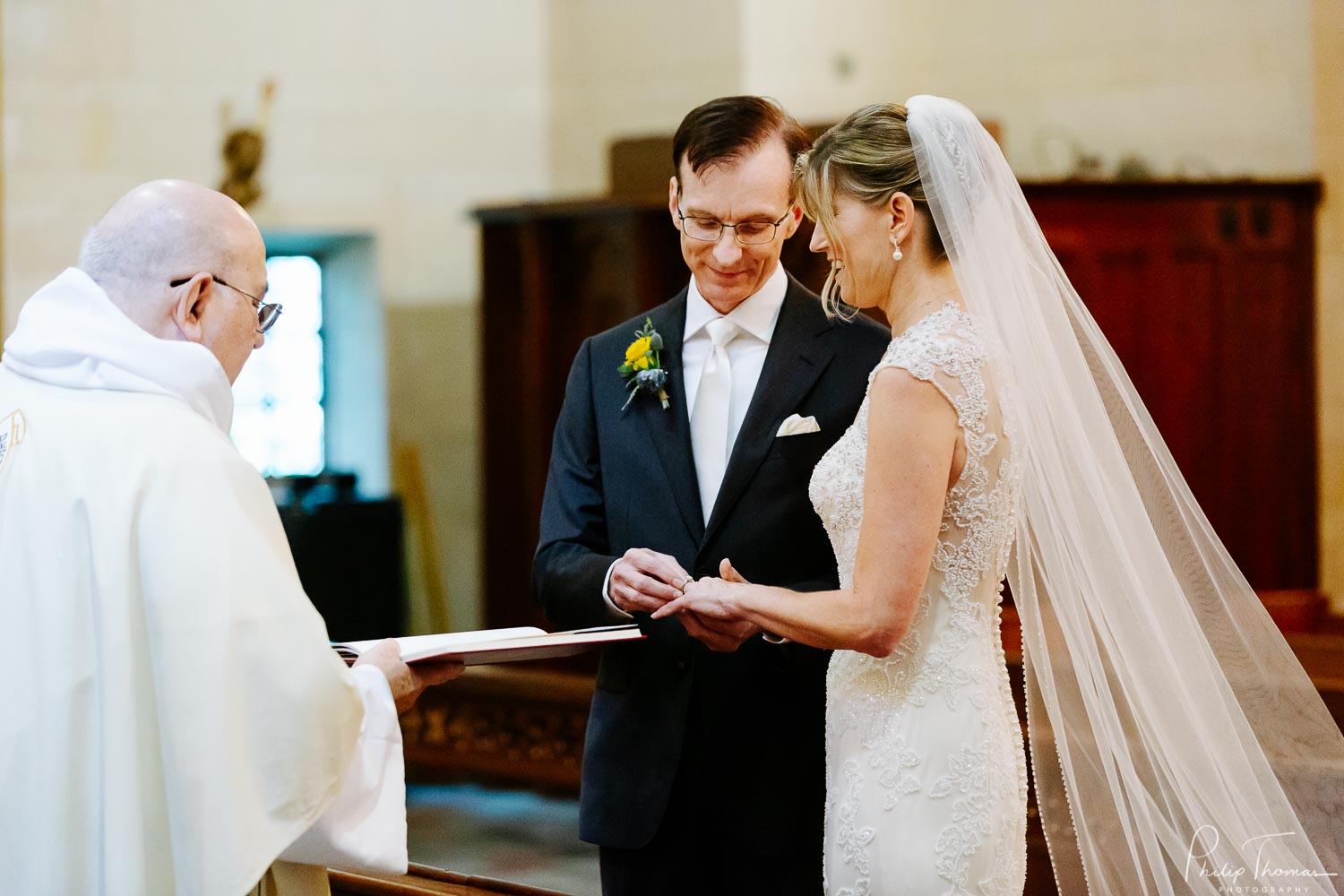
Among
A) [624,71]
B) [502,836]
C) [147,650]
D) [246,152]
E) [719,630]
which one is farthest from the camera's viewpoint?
[624,71]

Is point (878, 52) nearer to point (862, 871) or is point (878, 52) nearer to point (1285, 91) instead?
point (1285, 91)

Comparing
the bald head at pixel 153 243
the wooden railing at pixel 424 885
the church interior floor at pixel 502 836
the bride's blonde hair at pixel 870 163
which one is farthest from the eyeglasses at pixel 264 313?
the church interior floor at pixel 502 836

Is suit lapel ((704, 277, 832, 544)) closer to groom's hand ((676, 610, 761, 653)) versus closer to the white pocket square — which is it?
the white pocket square

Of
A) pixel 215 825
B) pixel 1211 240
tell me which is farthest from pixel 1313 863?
pixel 1211 240

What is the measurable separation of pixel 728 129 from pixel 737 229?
19 centimetres

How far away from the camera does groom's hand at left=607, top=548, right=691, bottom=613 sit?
2359mm

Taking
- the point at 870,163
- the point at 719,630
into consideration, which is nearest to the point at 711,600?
the point at 719,630

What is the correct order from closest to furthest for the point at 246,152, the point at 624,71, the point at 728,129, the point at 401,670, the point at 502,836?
the point at 401,670
the point at 728,129
the point at 502,836
the point at 246,152
the point at 624,71

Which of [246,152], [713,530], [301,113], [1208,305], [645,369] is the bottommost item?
[713,530]

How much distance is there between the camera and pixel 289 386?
8586mm

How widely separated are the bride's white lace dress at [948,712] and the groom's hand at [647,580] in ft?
1.06

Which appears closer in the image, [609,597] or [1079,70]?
[609,597]

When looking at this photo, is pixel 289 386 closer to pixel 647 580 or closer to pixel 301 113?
pixel 301 113

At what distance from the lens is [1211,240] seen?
705 cm
